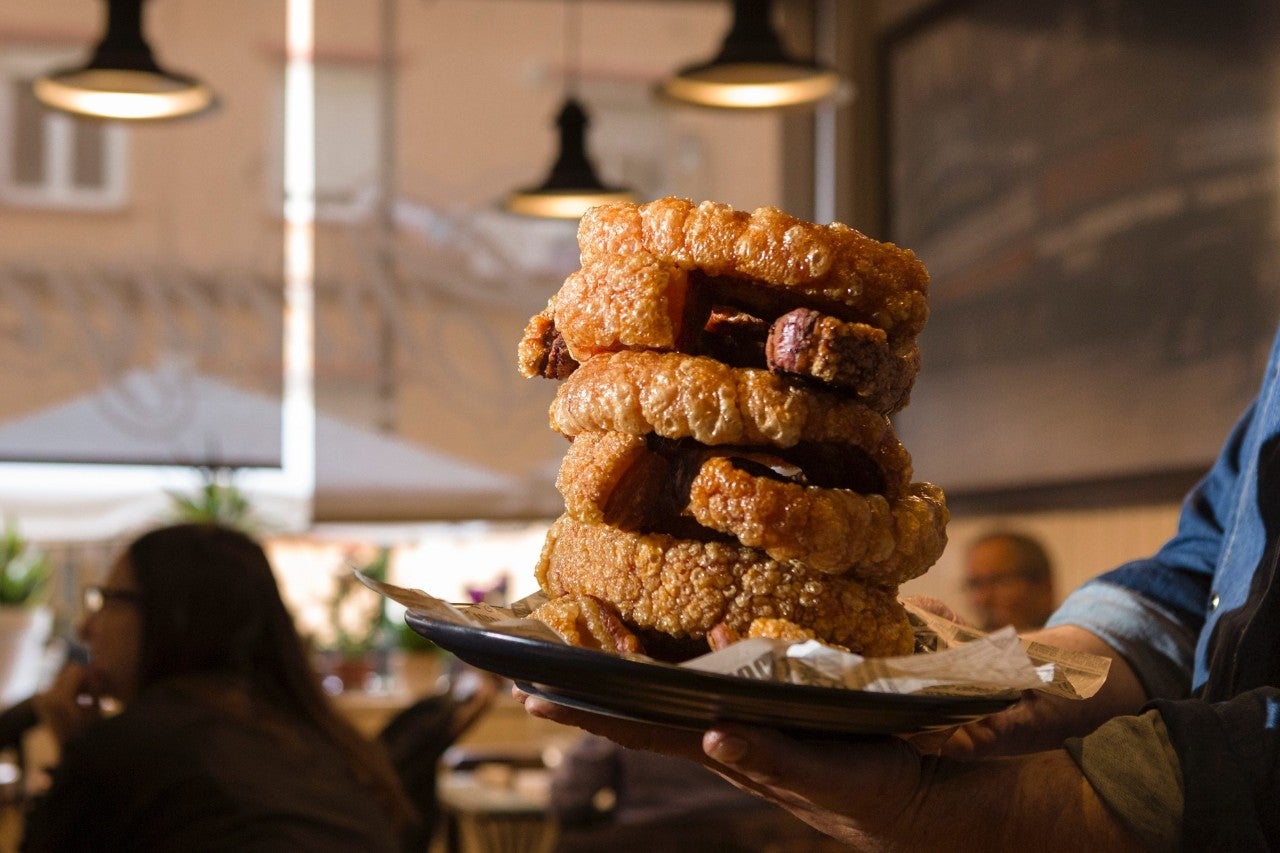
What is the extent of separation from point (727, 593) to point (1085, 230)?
3.91 metres

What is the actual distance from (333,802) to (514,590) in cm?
382

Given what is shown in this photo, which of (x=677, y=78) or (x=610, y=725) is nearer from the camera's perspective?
(x=610, y=725)

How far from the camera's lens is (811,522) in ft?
3.34

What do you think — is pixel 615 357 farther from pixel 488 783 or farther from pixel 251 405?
pixel 251 405

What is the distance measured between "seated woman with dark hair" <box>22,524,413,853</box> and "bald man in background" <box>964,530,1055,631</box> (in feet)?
6.98

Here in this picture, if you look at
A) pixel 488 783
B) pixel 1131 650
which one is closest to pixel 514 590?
pixel 488 783

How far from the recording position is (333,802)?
2.52 m

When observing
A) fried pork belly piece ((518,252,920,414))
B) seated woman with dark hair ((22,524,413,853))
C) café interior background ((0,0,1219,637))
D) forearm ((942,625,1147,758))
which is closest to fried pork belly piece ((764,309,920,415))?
fried pork belly piece ((518,252,920,414))

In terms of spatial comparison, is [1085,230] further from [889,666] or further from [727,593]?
[889,666]

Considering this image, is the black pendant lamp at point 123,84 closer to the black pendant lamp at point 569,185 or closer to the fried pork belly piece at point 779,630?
the black pendant lamp at point 569,185

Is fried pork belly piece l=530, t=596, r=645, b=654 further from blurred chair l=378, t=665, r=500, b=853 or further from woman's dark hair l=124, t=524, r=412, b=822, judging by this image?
blurred chair l=378, t=665, r=500, b=853

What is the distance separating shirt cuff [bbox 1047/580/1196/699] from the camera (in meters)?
1.49

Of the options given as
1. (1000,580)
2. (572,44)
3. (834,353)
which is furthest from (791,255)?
(572,44)

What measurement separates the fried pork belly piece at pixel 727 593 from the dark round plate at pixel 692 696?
0.09 m
